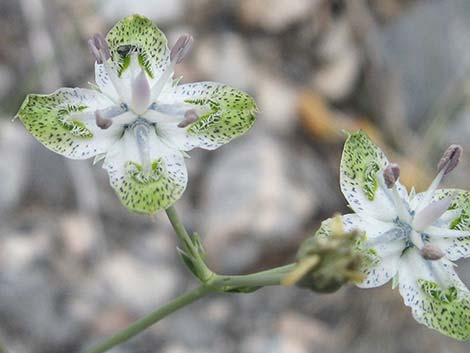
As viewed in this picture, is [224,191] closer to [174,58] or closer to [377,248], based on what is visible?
[174,58]

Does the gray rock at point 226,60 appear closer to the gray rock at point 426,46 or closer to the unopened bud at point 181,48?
the gray rock at point 426,46

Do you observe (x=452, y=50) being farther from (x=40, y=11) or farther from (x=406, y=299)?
(x=406, y=299)

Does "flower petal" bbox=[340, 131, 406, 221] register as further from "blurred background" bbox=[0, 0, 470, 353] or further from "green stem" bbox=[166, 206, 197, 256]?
"blurred background" bbox=[0, 0, 470, 353]

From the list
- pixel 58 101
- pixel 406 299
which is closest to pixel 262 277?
pixel 406 299

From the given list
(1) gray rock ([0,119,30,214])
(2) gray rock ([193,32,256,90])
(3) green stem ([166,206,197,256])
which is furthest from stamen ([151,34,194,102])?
(2) gray rock ([193,32,256,90])

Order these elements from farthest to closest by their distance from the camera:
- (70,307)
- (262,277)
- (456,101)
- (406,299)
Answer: (456,101)
(70,307)
(406,299)
(262,277)

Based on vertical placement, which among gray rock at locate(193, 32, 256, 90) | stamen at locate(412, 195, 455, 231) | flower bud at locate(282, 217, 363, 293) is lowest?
gray rock at locate(193, 32, 256, 90)

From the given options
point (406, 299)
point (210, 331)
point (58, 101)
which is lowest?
point (210, 331)

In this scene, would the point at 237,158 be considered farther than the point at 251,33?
No
